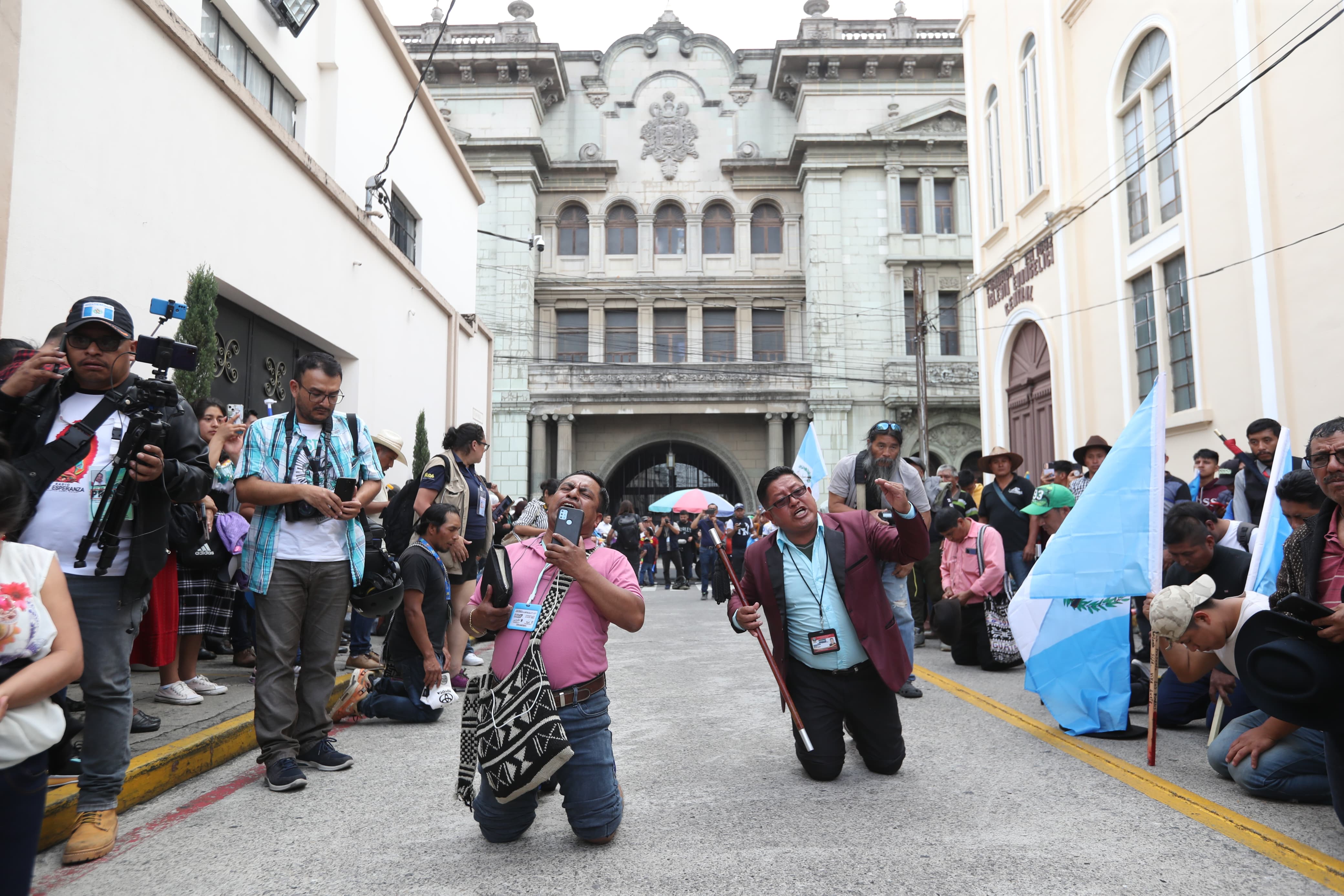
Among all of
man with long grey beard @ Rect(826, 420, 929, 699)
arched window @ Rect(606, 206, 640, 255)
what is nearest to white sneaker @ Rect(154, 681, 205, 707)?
man with long grey beard @ Rect(826, 420, 929, 699)

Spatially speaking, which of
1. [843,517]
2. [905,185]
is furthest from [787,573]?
[905,185]

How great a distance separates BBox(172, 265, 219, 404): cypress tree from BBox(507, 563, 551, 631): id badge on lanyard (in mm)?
5724

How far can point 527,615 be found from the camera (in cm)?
365

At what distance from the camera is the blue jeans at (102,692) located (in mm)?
3693

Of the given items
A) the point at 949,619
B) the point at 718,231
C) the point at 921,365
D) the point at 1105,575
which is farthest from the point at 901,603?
the point at 718,231

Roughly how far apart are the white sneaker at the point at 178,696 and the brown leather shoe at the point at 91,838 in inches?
91.5

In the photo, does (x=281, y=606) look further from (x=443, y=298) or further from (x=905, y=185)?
(x=905, y=185)

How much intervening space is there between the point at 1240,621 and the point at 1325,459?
0.79 m

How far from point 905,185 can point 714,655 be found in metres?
26.2

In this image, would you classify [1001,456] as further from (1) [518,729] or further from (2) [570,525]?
(1) [518,729]

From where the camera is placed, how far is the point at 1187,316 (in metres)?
13.7

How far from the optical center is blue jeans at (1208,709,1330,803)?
4105 mm

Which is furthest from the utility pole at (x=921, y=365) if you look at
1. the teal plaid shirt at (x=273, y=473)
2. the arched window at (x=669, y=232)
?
the teal plaid shirt at (x=273, y=473)

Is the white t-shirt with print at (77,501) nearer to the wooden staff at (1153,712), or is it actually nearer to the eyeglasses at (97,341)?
the eyeglasses at (97,341)
